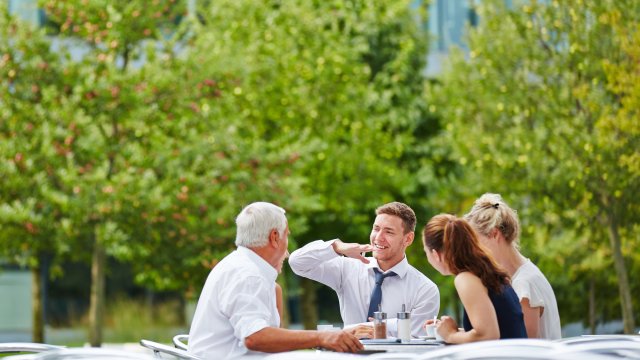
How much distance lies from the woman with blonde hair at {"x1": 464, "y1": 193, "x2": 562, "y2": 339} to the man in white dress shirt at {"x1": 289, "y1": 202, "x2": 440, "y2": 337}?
74 centimetres

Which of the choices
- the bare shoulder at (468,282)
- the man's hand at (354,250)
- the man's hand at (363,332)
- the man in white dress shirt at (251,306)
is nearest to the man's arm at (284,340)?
the man in white dress shirt at (251,306)

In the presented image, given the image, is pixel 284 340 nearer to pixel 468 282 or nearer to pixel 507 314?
pixel 468 282

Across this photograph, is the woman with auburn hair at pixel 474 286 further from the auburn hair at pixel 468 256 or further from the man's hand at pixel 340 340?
the man's hand at pixel 340 340

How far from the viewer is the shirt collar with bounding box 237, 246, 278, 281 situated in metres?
6.47

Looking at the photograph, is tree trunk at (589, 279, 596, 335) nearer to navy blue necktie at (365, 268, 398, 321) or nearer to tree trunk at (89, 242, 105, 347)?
tree trunk at (89, 242, 105, 347)

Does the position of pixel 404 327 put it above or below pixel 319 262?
below

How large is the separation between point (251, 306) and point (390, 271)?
189 centimetres

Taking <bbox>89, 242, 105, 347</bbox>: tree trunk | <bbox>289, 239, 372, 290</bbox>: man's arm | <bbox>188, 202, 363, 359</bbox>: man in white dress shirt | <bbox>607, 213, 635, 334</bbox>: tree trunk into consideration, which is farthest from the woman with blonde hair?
<bbox>89, 242, 105, 347</bbox>: tree trunk

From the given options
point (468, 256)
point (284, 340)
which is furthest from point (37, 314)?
point (468, 256)

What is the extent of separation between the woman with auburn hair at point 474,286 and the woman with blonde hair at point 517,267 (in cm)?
54

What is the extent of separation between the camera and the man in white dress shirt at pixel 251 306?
620 centimetres

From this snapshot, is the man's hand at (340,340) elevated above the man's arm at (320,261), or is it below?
below

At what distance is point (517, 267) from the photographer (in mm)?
7312

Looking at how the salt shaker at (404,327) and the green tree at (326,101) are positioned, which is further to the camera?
the green tree at (326,101)
